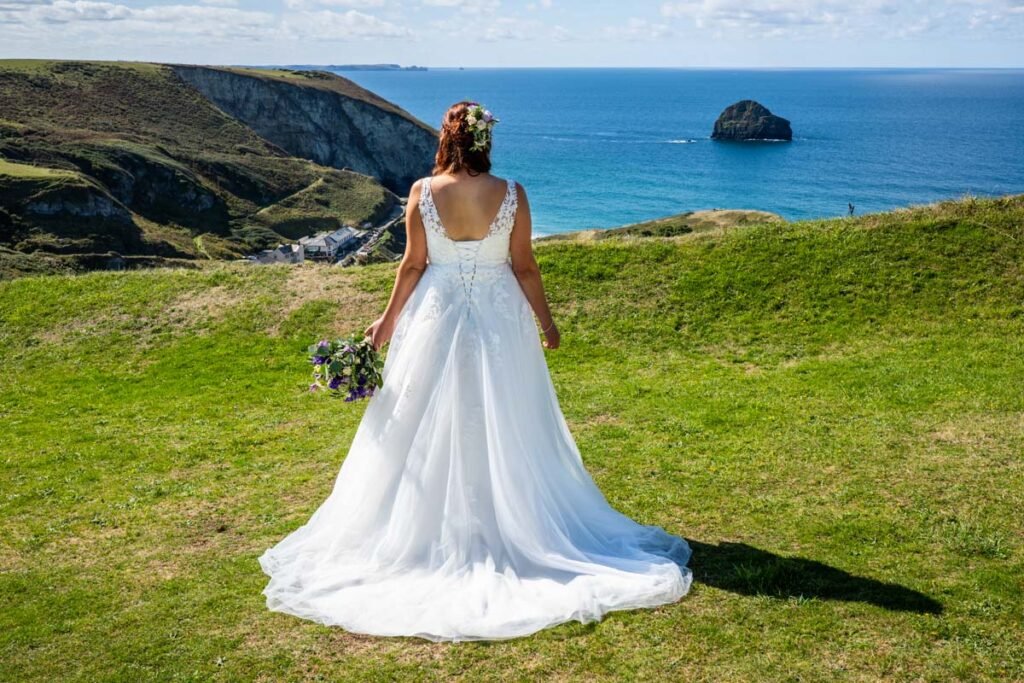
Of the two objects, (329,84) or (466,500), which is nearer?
(466,500)

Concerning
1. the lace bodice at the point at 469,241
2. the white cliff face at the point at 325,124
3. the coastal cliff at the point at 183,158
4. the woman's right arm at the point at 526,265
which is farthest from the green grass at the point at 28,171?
the woman's right arm at the point at 526,265

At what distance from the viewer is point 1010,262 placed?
16.2 metres

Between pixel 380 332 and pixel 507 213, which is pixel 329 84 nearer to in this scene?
pixel 380 332

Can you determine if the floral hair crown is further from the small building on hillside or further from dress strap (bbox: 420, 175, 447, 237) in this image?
the small building on hillside

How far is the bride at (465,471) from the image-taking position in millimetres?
6648

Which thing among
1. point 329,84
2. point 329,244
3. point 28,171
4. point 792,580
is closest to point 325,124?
point 329,84

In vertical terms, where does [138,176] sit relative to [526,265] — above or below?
below

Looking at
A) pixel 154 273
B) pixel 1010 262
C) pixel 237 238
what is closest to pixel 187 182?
pixel 237 238

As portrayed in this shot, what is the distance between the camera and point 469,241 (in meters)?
7.26

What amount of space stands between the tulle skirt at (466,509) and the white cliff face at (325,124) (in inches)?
6480

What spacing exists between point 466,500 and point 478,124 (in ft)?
9.77

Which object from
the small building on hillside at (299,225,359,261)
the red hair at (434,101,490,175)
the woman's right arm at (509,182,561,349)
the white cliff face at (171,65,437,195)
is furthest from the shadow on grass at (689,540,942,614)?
the white cliff face at (171,65,437,195)

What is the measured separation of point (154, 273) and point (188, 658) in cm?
1549

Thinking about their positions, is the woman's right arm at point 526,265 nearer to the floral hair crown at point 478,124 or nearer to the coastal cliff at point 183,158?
the floral hair crown at point 478,124
